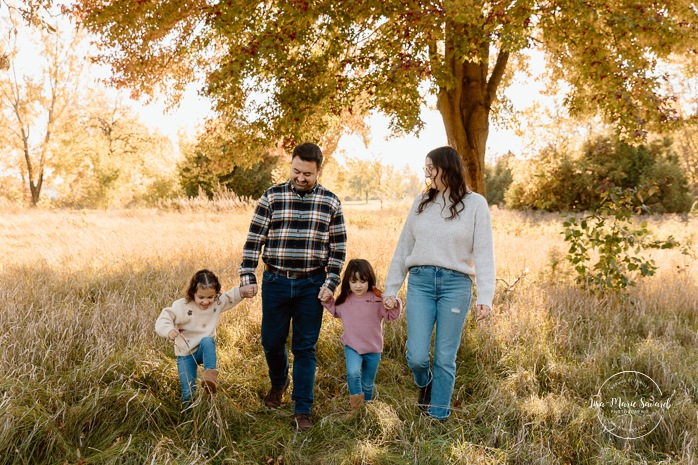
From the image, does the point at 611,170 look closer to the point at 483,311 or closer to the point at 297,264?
the point at 483,311

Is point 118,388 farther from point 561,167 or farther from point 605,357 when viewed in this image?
point 561,167

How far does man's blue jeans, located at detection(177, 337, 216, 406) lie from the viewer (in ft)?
12.1

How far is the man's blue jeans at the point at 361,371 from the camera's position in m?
3.88

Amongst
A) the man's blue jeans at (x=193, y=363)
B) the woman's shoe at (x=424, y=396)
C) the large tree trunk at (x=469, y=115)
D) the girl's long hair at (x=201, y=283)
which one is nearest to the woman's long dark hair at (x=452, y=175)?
the woman's shoe at (x=424, y=396)

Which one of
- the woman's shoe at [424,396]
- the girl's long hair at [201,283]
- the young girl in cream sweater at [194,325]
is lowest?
the woman's shoe at [424,396]

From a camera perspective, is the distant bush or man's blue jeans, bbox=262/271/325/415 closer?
man's blue jeans, bbox=262/271/325/415

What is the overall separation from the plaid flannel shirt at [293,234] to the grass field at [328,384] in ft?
3.35

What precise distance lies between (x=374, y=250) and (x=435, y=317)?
5035 mm

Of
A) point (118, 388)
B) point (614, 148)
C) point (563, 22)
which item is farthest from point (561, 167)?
point (118, 388)

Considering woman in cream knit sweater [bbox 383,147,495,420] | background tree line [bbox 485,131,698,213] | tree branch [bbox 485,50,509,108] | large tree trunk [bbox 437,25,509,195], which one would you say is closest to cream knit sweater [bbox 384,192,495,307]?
woman in cream knit sweater [bbox 383,147,495,420]

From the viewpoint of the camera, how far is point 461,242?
370cm

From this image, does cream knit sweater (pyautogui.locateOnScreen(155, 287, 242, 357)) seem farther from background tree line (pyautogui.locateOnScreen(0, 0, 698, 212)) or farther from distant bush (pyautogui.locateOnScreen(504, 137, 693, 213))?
distant bush (pyautogui.locateOnScreen(504, 137, 693, 213))

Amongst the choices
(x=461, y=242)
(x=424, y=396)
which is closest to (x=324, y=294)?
(x=461, y=242)

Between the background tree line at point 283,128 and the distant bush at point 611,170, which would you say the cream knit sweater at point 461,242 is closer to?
the background tree line at point 283,128
